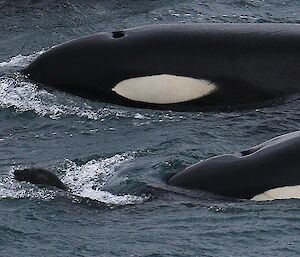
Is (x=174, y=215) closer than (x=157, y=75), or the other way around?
(x=174, y=215)

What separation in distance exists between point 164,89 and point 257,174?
4709mm

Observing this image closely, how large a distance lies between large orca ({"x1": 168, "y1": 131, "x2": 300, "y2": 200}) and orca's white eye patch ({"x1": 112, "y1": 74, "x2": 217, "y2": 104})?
4.02 m

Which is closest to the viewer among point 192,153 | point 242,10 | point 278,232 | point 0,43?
point 278,232

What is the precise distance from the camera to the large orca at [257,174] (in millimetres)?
13460

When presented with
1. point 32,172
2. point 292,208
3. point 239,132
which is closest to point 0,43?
point 239,132

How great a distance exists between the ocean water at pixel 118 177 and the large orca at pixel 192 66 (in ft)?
0.89

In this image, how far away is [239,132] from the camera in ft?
55.0

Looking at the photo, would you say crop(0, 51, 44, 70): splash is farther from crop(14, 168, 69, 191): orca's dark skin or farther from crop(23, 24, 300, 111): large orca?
crop(14, 168, 69, 191): orca's dark skin

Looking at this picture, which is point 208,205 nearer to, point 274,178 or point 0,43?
point 274,178

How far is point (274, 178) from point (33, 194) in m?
2.59

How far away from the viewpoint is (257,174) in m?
13.6

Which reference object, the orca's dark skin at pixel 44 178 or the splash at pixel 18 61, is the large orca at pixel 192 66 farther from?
the orca's dark skin at pixel 44 178

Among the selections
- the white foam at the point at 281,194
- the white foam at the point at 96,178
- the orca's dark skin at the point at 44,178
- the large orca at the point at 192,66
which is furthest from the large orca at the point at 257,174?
the large orca at the point at 192,66

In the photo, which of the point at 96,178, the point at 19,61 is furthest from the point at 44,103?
the point at 96,178
